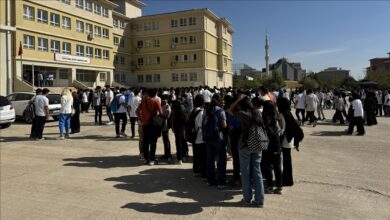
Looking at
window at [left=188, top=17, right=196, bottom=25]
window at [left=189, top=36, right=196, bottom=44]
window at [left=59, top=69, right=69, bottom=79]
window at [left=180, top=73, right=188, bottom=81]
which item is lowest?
window at [left=59, top=69, right=69, bottom=79]

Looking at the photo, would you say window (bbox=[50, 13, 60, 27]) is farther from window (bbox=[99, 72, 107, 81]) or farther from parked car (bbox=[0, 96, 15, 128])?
parked car (bbox=[0, 96, 15, 128])

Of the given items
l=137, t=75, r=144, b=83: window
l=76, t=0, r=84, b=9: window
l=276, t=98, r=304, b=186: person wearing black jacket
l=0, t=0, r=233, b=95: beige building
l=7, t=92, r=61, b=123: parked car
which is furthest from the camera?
l=137, t=75, r=144, b=83: window

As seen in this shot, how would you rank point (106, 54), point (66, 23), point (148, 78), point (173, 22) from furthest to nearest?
point (148, 78) → point (173, 22) → point (106, 54) → point (66, 23)

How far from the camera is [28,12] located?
3578 centimetres

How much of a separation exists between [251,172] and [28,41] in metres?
35.8

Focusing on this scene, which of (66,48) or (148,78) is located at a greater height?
(66,48)

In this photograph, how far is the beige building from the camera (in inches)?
1359

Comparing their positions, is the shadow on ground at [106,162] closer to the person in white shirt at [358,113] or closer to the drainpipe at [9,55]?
the person in white shirt at [358,113]

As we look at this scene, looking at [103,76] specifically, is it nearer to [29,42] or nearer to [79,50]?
[79,50]

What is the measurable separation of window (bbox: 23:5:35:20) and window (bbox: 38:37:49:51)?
2.33 metres

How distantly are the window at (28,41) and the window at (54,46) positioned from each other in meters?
2.61

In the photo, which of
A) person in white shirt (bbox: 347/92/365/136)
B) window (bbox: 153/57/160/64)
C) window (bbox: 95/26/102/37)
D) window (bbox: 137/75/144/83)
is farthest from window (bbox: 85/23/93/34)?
person in white shirt (bbox: 347/92/365/136)

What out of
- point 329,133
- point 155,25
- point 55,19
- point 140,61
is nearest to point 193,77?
point 140,61

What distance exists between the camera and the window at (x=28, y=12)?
35312 millimetres
